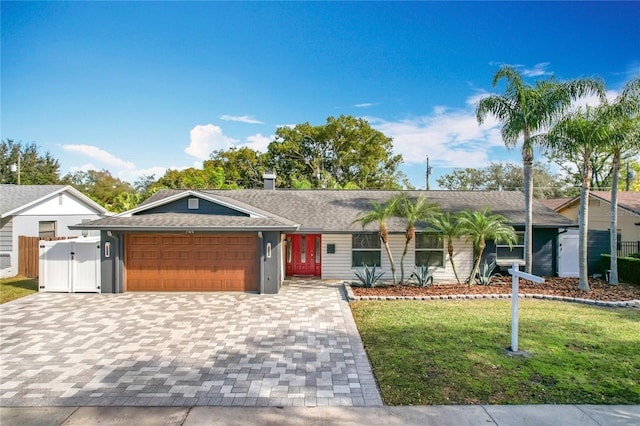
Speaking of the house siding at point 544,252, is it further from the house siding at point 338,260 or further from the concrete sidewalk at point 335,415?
the concrete sidewalk at point 335,415

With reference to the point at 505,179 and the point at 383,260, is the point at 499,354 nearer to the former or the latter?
the point at 383,260

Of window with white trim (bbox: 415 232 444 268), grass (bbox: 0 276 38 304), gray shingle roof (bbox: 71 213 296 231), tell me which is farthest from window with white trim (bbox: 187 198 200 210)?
window with white trim (bbox: 415 232 444 268)

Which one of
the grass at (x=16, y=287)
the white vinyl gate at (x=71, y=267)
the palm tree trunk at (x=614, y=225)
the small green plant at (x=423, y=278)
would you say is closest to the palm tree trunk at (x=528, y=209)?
the palm tree trunk at (x=614, y=225)

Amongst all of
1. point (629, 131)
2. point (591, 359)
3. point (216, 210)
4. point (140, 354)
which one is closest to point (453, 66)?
point (629, 131)

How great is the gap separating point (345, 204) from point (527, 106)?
7.66 m

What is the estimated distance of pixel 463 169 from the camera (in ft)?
149

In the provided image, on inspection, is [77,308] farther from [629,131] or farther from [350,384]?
[629,131]

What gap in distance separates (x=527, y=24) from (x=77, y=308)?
17.0 meters

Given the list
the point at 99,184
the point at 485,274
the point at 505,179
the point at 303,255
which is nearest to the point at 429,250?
the point at 485,274

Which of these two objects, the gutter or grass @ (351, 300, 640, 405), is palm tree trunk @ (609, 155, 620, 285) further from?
the gutter

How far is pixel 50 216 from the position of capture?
16328 mm

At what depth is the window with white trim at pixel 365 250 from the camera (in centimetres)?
1355

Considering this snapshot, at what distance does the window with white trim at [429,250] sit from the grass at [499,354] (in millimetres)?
3824

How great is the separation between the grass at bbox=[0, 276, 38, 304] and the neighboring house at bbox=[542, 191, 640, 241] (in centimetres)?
2436
